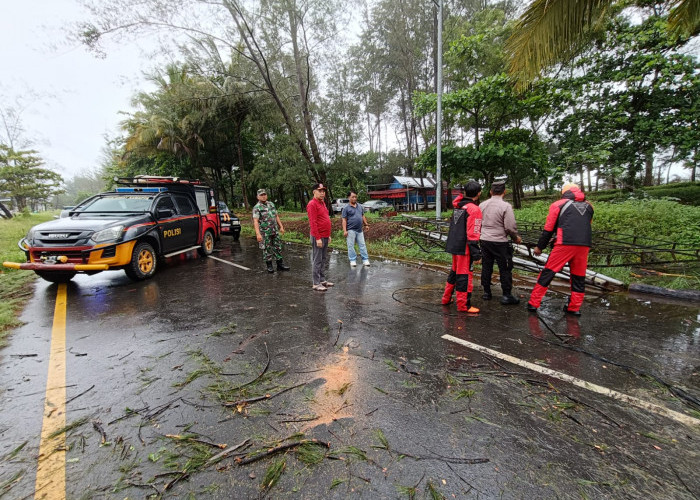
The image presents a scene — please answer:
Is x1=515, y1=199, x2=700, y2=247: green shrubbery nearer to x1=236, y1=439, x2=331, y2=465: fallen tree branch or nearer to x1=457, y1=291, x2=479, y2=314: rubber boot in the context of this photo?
x1=457, y1=291, x2=479, y2=314: rubber boot

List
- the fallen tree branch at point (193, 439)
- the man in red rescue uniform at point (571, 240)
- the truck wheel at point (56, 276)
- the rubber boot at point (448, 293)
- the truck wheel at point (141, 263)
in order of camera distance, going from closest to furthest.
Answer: the fallen tree branch at point (193, 439)
the man in red rescue uniform at point (571, 240)
the rubber boot at point (448, 293)
the truck wheel at point (56, 276)
the truck wheel at point (141, 263)

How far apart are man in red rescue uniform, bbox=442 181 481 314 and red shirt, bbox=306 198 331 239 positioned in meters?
2.35

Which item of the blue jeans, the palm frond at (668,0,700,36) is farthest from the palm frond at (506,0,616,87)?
the blue jeans

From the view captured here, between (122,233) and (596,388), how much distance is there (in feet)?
24.2

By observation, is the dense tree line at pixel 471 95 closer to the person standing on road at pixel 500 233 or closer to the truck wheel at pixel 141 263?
the person standing on road at pixel 500 233

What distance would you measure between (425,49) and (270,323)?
24.8 meters

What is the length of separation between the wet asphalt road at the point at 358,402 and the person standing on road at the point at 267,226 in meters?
2.50

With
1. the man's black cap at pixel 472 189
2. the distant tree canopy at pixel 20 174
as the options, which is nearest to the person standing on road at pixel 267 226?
the man's black cap at pixel 472 189

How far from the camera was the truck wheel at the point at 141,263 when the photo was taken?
20.2 feet

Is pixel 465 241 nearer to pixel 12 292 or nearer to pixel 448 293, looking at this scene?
pixel 448 293

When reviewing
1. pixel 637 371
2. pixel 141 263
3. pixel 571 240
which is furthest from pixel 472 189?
pixel 141 263

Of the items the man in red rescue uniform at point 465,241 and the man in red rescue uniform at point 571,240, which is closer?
the man in red rescue uniform at point 571,240

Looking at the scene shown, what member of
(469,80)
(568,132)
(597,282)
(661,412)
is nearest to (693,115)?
(568,132)

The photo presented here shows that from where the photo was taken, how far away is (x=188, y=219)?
27.2ft
